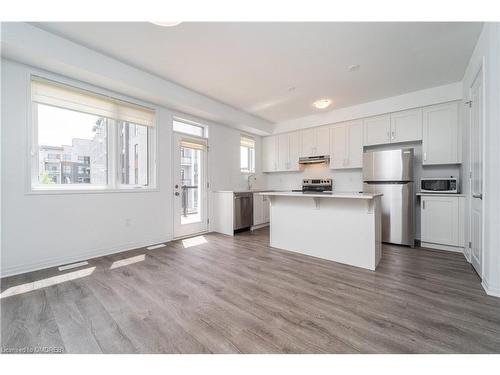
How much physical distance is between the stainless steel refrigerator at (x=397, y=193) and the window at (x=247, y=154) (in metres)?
3.23

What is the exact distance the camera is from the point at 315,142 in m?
5.39

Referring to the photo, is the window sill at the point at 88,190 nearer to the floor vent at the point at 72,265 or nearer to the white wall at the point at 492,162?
the floor vent at the point at 72,265

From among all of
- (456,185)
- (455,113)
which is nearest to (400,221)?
(456,185)

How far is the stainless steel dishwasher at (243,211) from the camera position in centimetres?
482

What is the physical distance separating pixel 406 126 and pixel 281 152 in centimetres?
293

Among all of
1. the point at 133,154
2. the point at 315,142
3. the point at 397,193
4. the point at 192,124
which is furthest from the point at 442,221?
the point at 133,154

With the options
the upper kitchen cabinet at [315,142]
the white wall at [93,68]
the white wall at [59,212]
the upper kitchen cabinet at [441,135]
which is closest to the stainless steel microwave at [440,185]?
the upper kitchen cabinet at [441,135]

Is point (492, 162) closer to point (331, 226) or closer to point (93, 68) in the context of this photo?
point (331, 226)

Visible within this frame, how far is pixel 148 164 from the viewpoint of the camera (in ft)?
13.0

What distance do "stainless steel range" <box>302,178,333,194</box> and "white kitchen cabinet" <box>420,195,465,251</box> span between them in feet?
6.29

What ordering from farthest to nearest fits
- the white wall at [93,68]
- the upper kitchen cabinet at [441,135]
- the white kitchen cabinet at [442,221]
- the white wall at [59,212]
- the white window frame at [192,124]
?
the white window frame at [192,124], the upper kitchen cabinet at [441,135], the white kitchen cabinet at [442,221], the white wall at [59,212], the white wall at [93,68]

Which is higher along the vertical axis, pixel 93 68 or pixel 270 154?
pixel 93 68

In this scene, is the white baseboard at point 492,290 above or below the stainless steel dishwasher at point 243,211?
below

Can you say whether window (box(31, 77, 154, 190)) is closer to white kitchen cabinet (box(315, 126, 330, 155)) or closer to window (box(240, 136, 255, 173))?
window (box(240, 136, 255, 173))
